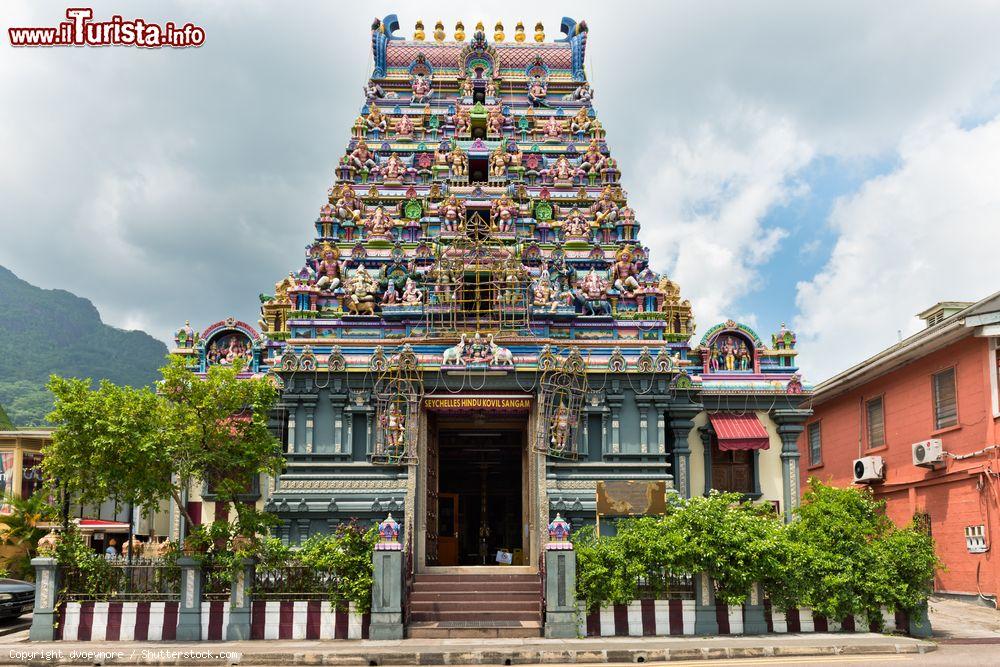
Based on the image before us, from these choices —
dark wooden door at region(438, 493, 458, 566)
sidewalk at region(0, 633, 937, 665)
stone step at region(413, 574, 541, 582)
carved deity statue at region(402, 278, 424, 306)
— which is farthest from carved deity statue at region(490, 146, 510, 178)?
sidewalk at region(0, 633, 937, 665)

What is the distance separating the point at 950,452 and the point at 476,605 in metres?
15.3

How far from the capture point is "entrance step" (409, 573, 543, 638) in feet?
60.1

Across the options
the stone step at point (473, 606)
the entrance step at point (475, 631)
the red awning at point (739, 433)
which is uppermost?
the red awning at point (739, 433)

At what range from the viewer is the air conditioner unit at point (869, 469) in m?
29.7

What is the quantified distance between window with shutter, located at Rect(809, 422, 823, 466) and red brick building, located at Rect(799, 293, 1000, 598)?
1.77 meters

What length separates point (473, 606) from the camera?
19766 mm

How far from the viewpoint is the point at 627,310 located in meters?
25.3

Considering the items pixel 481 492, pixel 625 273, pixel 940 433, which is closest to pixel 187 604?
pixel 481 492

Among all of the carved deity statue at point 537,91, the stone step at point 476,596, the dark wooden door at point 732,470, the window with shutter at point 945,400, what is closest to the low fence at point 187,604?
the stone step at point 476,596

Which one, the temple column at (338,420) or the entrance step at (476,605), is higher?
the temple column at (338,420)

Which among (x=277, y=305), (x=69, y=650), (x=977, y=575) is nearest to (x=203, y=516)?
(x=277, y=305)

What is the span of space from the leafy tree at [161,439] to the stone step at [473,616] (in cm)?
403

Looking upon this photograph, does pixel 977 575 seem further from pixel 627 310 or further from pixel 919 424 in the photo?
pixel 627 310

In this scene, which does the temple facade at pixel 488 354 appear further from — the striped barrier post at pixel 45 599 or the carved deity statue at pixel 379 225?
the striped barrier post at pixel 45 599
